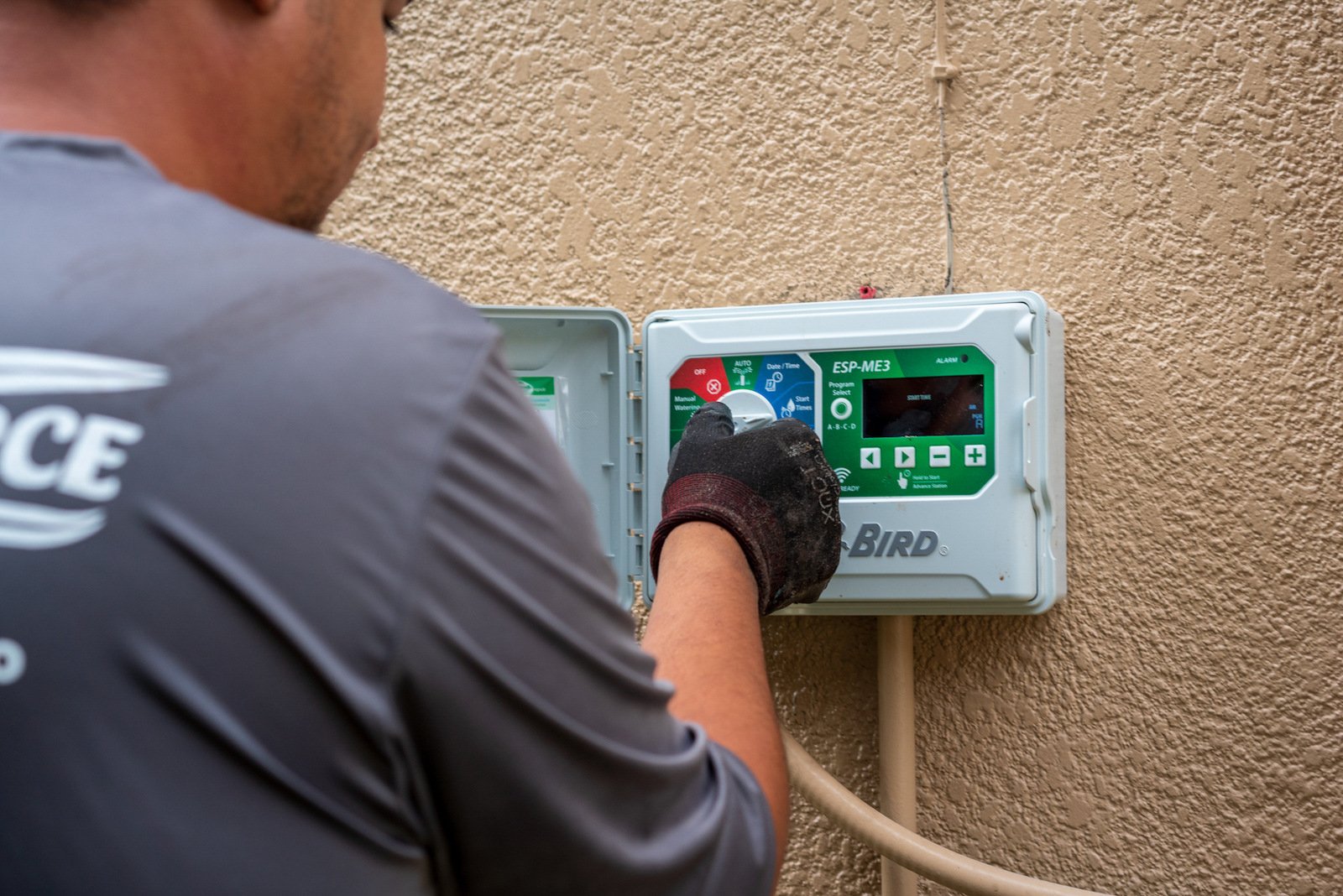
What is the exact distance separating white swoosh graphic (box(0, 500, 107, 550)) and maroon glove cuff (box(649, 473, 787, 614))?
0.52 metres

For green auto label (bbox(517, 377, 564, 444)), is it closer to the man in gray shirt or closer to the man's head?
the man's head

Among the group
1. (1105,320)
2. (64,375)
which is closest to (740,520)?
(1105,320)

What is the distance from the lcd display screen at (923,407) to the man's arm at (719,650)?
20cm

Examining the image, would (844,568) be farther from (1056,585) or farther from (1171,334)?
(1171,334)

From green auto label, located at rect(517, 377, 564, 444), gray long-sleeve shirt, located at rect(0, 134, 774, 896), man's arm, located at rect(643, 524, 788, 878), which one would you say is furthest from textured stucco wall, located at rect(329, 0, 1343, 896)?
gray long-sleeve shirt, located at rect(0, 134, 774, 896)

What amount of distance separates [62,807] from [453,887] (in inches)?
6.1

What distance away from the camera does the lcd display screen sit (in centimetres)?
91

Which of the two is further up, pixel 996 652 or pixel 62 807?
pixel 62 807

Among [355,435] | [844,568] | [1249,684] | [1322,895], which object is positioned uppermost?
[355,435]

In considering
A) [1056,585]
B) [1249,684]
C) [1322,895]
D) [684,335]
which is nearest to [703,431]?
[684,335]

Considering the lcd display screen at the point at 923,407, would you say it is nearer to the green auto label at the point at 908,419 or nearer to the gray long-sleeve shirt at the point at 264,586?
the green auto label at the point at 908,419

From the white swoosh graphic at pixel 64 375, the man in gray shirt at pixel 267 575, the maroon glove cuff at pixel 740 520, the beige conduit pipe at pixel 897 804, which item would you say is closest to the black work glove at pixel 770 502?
the maroon glove cuff at pixel 740 520

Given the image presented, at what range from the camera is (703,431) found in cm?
93

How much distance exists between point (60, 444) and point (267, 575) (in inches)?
3.5
